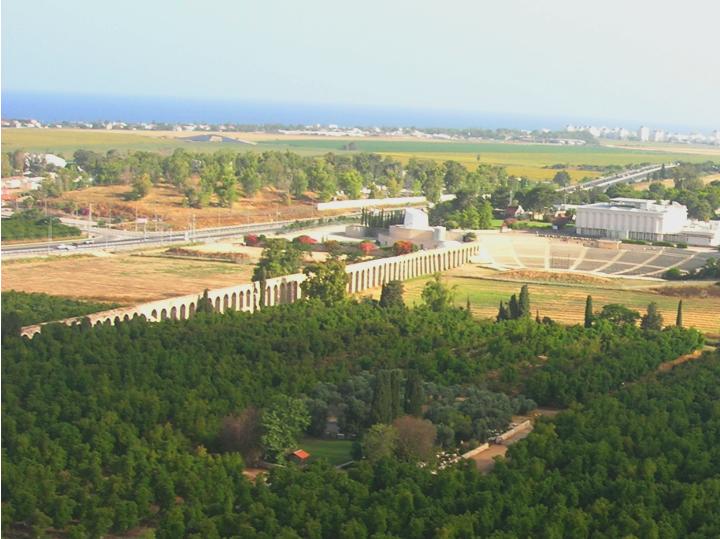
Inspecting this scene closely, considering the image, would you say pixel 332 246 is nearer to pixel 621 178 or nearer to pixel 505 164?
pixel 621 178

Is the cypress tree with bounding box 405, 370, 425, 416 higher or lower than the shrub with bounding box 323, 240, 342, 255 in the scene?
higher

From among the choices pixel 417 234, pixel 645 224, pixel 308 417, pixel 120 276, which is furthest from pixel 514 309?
pixel 645 224

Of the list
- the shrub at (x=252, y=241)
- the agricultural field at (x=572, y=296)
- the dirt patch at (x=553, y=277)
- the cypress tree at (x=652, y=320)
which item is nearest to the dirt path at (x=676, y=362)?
the cypress tree at (x=652, y=320)

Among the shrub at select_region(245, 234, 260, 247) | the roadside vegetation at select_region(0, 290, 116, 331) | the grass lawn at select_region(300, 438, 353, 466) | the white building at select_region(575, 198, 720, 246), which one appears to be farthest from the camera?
the white building at select_region(575, 198, 720, 246)

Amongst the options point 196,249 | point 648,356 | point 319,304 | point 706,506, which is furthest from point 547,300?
point 706,506

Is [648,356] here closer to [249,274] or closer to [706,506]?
[706,506]

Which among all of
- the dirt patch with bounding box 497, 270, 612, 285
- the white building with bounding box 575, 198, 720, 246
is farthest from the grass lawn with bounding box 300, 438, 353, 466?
the white building with bounding box 575, 198, 720, 246

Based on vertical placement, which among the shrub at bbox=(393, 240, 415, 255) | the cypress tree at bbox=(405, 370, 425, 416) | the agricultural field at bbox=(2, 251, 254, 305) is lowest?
the agricultural field at bbox=(2, 251, 254, 305)

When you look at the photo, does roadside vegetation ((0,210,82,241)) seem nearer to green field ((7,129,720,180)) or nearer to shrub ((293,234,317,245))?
shrub ((293,234,317,245))
